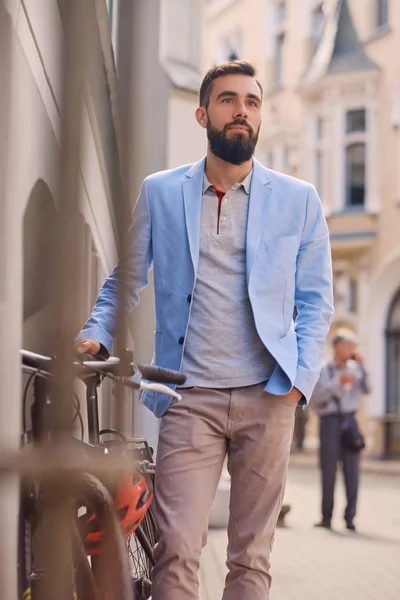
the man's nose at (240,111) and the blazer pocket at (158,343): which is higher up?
the man's nose at (240,111)

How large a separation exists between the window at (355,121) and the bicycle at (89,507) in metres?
25.3

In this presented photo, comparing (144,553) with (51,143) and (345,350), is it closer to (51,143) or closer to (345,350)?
(51,143)

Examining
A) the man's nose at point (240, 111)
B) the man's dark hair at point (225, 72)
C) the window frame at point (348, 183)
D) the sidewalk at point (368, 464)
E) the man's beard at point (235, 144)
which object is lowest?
the sidewalk at point (368, 464)

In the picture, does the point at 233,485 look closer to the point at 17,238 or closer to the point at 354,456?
the point at 17,238

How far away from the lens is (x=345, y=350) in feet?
39.6

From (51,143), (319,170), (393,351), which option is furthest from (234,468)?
(319,170)

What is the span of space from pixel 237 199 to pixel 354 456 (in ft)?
26.1

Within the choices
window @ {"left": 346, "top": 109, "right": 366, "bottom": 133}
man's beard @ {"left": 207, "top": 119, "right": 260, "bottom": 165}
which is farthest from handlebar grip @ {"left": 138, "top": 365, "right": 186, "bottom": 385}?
window @ {"left": 346, "top": 109, "right": 366, "bottom": 133}

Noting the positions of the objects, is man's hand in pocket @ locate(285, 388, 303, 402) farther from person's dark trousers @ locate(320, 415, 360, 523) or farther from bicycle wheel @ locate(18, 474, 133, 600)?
person's dark trousers @ locate(320, 415, 360, 523)

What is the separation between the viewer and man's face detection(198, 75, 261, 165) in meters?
4.02

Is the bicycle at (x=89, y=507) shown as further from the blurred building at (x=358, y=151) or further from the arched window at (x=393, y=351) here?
the arched window at (x=393, y=351)

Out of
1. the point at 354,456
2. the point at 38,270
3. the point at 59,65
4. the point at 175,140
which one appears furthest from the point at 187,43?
the point at 59,65

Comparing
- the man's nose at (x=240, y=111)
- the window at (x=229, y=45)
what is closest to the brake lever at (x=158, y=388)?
the man's nose at (x=240, y=111)

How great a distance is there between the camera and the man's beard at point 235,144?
4016 mm
